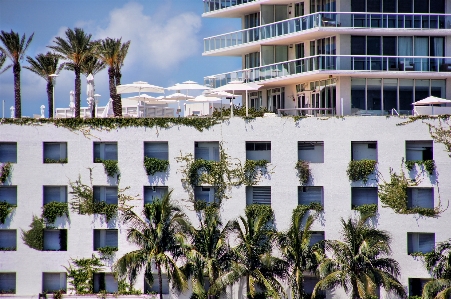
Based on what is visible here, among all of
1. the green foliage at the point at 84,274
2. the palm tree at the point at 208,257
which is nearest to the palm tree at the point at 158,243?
the palm tree at the point at 208,257

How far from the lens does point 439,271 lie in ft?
206

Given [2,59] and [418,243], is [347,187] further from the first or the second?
[2,59]

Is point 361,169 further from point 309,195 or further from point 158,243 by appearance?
point 158,243

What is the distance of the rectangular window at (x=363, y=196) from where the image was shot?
65438 mm

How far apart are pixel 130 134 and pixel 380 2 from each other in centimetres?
1851

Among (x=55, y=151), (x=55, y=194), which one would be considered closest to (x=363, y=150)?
(x=55, y=151)

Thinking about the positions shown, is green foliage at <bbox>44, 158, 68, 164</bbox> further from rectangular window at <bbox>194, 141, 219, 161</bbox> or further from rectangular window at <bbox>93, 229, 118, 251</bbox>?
rectangular window at <bbox>194, 141, 219, 161</bbox>

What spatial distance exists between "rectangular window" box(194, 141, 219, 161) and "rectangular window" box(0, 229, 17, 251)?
1235cm

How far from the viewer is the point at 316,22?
7038cm

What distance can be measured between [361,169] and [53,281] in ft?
65.3

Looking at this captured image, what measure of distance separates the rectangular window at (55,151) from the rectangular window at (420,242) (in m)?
21.5

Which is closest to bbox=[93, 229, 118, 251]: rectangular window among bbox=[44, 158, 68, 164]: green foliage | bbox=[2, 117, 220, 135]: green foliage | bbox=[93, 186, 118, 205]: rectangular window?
bbox=[93, 186, 118, 205]: rectangular window

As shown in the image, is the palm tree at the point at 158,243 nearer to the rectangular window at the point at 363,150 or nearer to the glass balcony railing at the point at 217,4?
the rectangular window at the point at 363,150

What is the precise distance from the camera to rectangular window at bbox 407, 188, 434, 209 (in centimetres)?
6506
